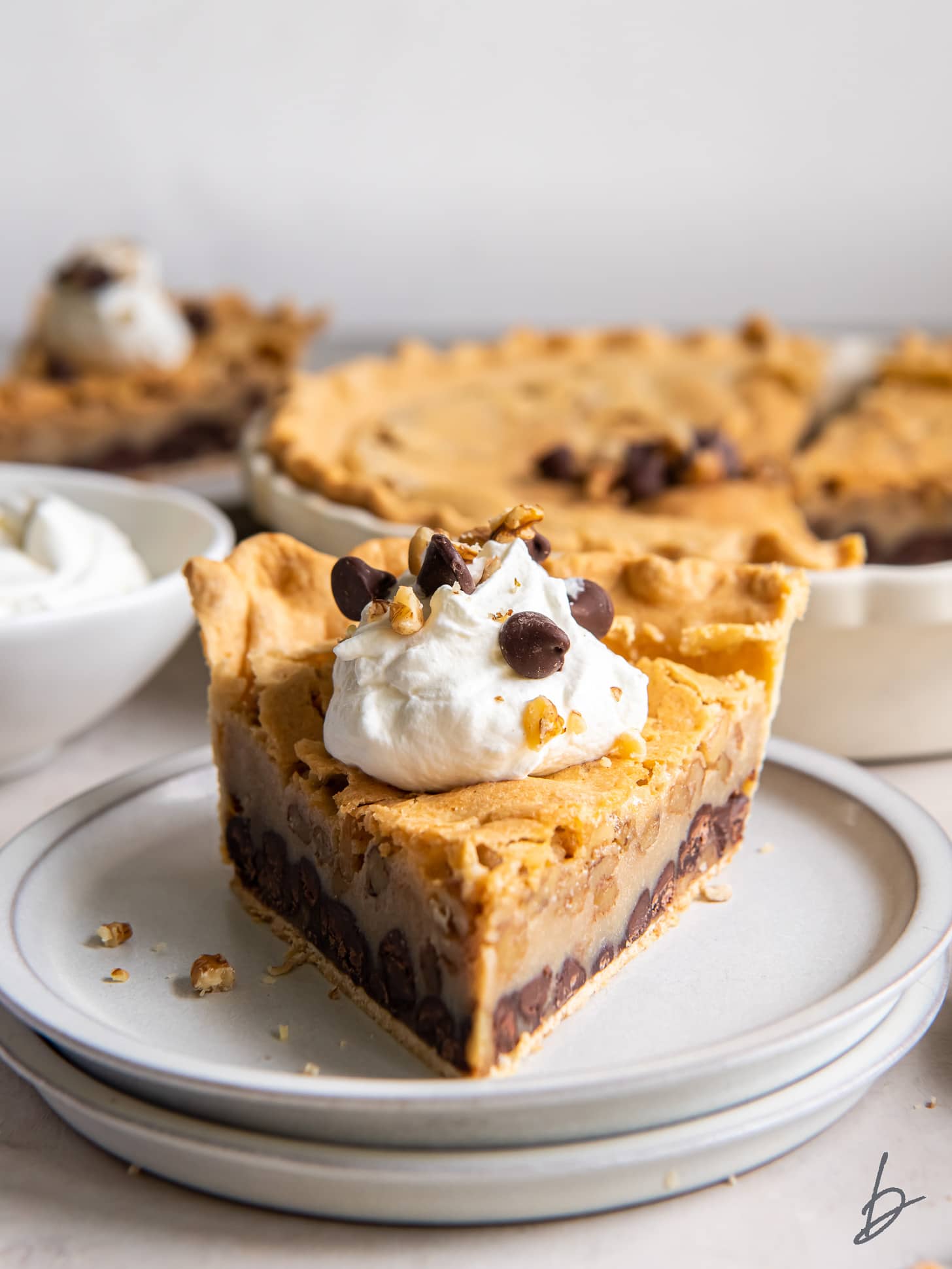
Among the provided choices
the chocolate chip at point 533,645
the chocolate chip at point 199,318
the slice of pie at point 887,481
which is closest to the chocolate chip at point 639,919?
the chocolate chip at point 533,645

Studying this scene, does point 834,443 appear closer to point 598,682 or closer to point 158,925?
point 598,682

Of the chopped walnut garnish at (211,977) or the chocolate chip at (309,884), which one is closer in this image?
the chopped walnut garnish at (211,977)

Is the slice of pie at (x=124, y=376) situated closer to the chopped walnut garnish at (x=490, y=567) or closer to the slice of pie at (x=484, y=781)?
the slice of pie at (x=484, y=781)

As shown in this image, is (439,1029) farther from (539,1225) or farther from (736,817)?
(736,817)

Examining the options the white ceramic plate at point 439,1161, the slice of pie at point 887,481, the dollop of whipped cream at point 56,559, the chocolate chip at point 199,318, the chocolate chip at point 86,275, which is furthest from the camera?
the chocolate chip at point 199,318

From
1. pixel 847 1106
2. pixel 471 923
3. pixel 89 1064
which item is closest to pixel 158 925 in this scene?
pixel 89 1064

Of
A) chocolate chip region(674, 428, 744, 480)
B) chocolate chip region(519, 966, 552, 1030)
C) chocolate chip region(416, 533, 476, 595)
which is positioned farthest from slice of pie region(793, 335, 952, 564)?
chocolate chip region(519, 966, 552, 1030)

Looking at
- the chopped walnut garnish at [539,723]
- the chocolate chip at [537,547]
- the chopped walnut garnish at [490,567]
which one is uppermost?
the chopped walnut garnish at [490,567]
